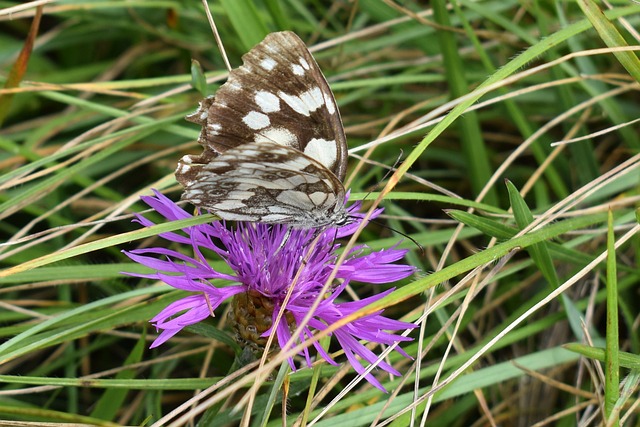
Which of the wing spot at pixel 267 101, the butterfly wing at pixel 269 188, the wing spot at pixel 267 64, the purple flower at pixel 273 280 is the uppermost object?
the wing spot at pixel 267 64

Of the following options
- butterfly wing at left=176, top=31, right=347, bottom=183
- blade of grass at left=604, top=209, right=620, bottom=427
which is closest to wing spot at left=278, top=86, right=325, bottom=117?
butterfly wing at left=176, top=31, right=347, bottom=183

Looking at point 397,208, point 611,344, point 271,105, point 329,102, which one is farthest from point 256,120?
point 611,344

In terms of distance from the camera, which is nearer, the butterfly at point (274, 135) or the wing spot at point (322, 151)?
the butterfly at point (274, 135)

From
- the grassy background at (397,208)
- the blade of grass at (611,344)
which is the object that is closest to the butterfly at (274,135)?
the grassy background at (397,208)

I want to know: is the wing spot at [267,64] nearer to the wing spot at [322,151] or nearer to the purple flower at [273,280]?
the wing spot at [322,151]

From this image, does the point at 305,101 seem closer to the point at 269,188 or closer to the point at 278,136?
the point at 278,136

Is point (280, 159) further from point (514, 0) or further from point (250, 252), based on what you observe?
point (514, 0)
